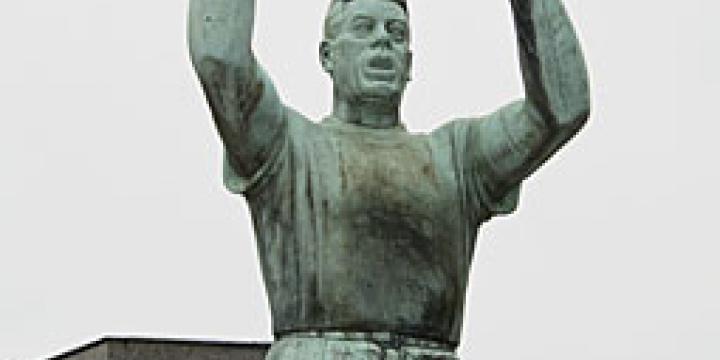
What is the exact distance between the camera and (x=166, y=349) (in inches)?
1687

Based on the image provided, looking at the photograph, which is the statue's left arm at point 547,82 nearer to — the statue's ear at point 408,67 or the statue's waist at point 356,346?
the statue's ear at point 408,67

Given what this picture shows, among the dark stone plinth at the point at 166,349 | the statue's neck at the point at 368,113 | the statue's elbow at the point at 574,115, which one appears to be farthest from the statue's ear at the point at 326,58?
the dark stone plinth at the point at 166,349

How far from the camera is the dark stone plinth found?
139 ft

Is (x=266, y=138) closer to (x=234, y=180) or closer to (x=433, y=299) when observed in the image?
(x=234, y=180)

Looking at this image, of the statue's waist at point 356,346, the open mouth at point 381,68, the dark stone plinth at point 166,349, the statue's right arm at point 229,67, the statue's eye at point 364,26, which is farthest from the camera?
the dark stone plinth at point 166,349

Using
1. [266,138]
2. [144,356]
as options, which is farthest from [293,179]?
[144,356]

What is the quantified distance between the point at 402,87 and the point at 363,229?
663 mm

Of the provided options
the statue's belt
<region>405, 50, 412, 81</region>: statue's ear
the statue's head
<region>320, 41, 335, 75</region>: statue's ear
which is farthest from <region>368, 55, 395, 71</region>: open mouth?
the statue's belt

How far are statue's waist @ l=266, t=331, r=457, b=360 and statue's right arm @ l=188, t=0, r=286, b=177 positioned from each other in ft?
2.71

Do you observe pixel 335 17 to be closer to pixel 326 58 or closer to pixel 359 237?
pixel 326 58

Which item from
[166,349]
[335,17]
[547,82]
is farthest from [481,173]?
[166,349]

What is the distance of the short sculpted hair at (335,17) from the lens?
10047 mm

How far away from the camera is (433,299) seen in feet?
32.0

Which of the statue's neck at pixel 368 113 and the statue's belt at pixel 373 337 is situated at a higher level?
the statue's neck at pixel 368 113
